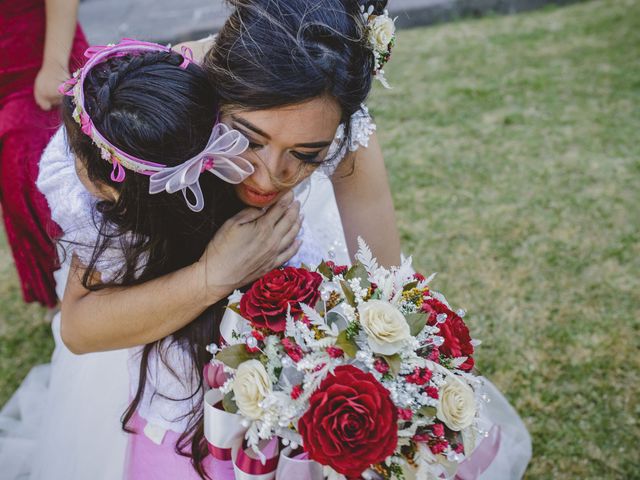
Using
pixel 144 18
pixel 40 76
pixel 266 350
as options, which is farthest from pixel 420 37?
pixel 266 350

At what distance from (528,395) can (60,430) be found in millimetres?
1969

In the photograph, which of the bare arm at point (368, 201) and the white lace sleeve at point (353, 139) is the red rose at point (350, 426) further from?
the bare arm at point (368, 201)

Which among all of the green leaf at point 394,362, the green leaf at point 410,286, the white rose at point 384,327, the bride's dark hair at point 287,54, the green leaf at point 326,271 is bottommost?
the green leaf at point 326,271

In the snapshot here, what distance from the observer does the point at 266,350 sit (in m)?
1.35

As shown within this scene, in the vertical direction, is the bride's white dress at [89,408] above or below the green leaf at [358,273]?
below

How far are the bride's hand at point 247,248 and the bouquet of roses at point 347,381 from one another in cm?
21

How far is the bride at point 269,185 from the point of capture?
1.54 meters

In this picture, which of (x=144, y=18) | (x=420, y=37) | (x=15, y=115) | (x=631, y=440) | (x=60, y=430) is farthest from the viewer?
(x=144, y=18)

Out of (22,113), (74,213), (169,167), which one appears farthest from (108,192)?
(22,113)

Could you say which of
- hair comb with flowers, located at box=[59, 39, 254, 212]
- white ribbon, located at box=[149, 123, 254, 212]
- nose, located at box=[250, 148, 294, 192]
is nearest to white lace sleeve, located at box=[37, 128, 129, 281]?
hair comb with flowers, located at box=[59, 39, 254, 212]

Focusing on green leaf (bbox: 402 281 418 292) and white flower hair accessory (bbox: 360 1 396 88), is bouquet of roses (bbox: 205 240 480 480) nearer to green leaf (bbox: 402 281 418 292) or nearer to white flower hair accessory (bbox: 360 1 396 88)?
green leaf (bbox: 402 281 418 292)

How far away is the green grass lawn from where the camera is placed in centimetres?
270

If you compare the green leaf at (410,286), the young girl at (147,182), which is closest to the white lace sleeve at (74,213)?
the young girl at (147,182)

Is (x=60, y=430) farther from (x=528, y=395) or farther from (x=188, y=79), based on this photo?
(x=528, y=395)
